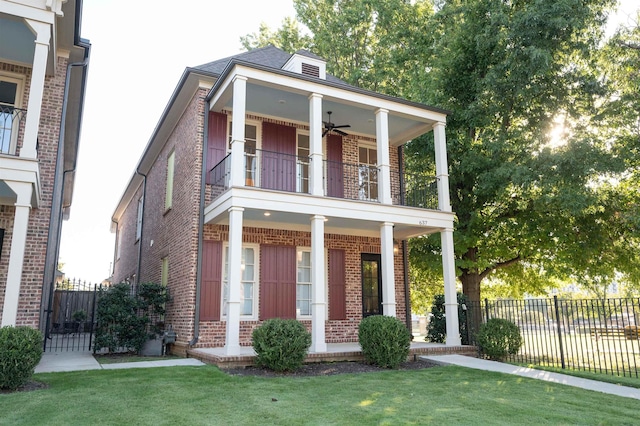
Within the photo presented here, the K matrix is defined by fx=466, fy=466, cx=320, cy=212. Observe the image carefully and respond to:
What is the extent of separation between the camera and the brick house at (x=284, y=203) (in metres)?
10.2

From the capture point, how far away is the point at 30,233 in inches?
351

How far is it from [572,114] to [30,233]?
14.0 metres

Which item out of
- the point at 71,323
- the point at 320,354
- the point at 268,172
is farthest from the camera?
the point at 71,323

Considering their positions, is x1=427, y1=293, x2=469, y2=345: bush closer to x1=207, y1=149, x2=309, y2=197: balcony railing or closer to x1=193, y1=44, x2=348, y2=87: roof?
x1=207, y1=149, x2=309, y2=197: balcony railing

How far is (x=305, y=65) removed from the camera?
41.0ft

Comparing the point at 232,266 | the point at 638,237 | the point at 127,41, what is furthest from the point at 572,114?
the point at 127,41

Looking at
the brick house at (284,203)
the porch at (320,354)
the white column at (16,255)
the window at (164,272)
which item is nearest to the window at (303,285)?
the brick house at (284,203)

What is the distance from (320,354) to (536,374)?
13.4ft

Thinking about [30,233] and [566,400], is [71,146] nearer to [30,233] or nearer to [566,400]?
[30,233]

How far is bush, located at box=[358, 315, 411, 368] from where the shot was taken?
9.27 metres

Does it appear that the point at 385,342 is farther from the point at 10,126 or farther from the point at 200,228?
the point at 10,126

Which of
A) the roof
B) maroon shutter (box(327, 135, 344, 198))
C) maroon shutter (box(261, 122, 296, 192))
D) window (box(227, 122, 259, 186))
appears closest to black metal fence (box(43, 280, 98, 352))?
window (box(227, 122, 259, 186))

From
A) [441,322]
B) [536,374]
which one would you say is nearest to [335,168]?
[441,322]

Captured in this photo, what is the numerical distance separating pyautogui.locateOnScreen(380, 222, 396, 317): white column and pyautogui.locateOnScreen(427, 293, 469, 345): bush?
2.87 meters
